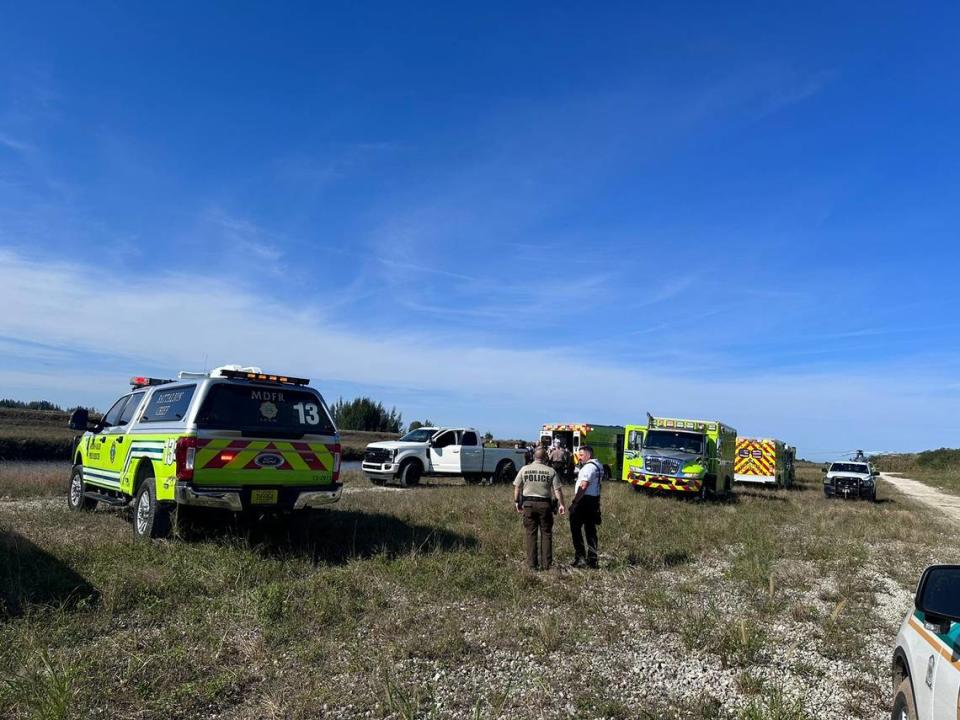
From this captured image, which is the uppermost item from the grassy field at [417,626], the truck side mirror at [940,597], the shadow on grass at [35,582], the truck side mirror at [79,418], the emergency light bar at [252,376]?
the emergency light bar at [252,376]

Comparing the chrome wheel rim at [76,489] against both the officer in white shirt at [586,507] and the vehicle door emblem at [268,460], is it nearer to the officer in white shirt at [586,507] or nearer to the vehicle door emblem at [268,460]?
Answer: the vehicle door emblem at [268,460]

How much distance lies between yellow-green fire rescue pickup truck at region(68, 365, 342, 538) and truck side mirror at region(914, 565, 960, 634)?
289 inches

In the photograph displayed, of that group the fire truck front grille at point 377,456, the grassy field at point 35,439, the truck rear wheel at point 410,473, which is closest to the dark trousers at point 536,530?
the truck rear wheel at point 410,473

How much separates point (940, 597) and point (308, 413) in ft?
26.0

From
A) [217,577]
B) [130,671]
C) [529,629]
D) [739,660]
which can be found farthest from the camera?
[217,577]

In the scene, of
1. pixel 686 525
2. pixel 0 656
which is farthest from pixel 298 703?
pixel 686 525

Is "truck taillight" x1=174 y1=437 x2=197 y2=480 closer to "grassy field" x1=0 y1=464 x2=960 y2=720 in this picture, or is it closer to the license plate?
the license plate

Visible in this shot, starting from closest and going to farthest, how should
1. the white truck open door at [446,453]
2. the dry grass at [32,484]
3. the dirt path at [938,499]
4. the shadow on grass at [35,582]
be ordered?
1. the shadow on grass at [35,582]
2. the dry grass at [32,484]
3. the white truck open door at [446,453]
4. the dirt path at [938,499]

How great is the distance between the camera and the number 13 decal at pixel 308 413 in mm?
9594

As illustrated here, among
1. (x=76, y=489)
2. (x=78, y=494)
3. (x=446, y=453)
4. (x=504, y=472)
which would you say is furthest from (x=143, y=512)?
(x=504, y=472)

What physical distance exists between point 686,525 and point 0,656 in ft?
38.8

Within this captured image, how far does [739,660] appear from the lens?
5.90m

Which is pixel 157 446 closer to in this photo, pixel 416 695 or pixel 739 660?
pixel 416 695

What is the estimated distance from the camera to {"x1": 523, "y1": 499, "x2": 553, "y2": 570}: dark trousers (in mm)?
9148
